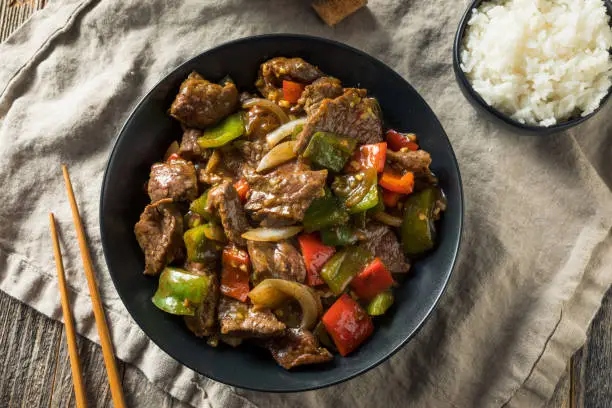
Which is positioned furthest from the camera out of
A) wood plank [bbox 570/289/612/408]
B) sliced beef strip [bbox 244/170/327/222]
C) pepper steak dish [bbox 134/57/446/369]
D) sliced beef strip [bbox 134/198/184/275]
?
wood plank [bbox 570/289/612/408]

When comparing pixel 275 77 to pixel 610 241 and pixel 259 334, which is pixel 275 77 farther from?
pixel 610 241

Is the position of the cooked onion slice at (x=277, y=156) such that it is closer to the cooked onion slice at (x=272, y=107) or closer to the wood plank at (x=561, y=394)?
the cooked onion slice at (x=272, y=107)

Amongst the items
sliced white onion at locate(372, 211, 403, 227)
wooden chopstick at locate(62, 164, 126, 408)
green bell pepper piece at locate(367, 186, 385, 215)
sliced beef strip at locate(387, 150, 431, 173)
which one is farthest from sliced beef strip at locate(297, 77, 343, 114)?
wooden chopstick at locate(62, 164, 126, 408)

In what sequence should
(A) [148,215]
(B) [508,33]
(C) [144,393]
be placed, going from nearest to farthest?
(A) [148,215] → (B) [508,33] → (C) [144,393]

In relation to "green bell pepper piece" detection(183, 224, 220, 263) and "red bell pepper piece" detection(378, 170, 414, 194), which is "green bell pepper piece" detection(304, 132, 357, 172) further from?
"green bell pepper piece" detection(183, 224, 220, 263)

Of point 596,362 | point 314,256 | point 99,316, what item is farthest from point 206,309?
point 596,362

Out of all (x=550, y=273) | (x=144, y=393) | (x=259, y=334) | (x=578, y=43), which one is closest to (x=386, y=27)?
(x=578, y=43)
